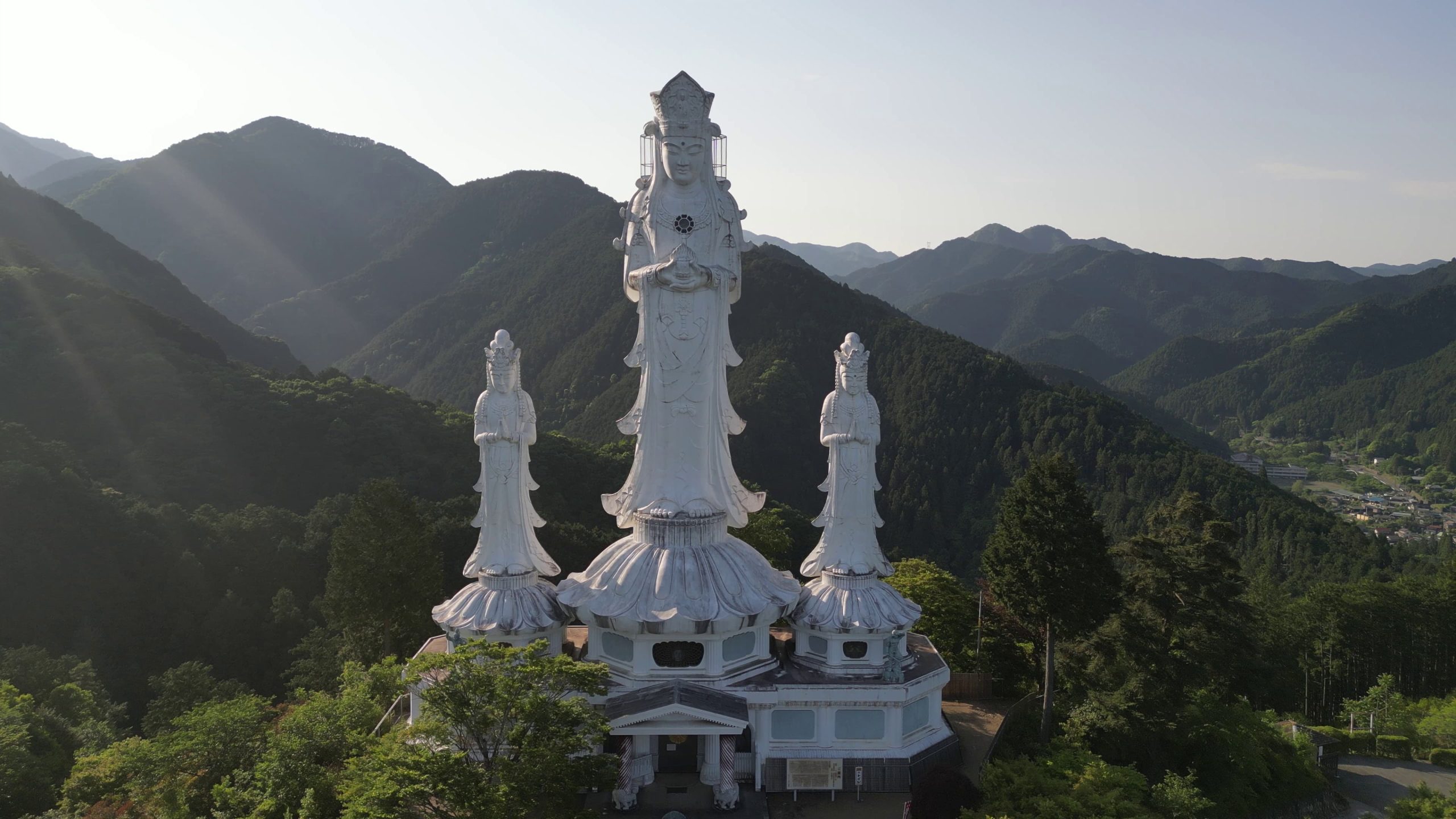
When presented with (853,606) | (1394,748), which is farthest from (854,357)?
(1394,748)

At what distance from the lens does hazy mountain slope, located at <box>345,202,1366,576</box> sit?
63.2 m

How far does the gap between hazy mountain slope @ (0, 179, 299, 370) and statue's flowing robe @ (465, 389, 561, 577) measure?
5735cm

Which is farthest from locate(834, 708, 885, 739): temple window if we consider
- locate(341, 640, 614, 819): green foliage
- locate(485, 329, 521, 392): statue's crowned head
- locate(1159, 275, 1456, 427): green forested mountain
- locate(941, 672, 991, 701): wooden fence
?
locate(1159, 275, 1456, 427): green forested mountain

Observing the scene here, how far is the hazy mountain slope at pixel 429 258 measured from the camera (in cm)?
11644

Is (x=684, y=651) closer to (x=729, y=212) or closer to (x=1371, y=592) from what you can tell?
(x=729, y=212)

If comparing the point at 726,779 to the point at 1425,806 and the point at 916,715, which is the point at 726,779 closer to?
the point at 916,715

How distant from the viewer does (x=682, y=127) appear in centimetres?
2092

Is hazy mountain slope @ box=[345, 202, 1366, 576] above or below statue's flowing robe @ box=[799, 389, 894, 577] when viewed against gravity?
above

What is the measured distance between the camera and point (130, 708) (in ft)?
100

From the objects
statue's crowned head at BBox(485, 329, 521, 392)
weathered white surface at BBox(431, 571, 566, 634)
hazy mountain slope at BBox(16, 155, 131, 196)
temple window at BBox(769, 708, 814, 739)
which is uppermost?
hazy mountain slope at BBox(16, 155, 131, 196)

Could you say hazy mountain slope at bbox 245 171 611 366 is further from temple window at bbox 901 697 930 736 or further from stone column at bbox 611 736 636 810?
temple window at bbox 901 697 930 736

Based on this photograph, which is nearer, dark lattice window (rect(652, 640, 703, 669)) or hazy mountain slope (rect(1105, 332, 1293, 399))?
dark lattice window (rect(652, 640, 703, 669))

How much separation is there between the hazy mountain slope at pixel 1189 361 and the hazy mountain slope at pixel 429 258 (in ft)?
342

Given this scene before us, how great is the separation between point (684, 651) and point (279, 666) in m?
20.6
